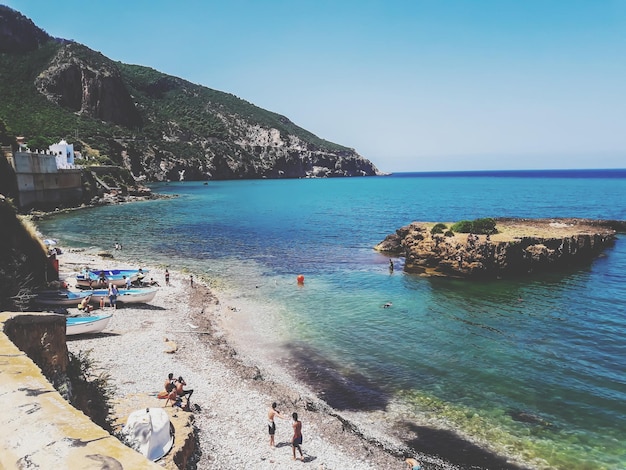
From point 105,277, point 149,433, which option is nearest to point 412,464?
point 149,433

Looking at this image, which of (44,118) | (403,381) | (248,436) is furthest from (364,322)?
(44,118)

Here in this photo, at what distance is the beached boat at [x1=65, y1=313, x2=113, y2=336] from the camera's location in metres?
21.2

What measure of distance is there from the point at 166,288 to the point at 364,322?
49.6 ft

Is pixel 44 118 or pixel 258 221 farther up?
pixel 44 118

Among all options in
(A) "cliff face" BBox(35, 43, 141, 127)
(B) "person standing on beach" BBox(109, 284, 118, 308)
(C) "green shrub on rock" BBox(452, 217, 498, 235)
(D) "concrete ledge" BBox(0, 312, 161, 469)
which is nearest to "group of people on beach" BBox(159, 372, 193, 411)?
(D) "concrete ledge" BBox(0, 312, 161, 469)

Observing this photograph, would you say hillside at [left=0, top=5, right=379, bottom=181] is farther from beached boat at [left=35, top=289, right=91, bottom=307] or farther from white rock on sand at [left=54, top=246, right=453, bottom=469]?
white rock on sand at [left=54, top=246, right=453, bottom=469]

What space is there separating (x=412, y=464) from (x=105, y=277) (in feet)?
81.7

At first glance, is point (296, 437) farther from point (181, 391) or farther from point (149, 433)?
point (181, 391)

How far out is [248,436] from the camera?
13.9m

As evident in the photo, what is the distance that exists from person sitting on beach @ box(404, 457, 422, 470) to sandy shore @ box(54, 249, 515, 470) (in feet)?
1.03

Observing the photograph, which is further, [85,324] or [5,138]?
[5,138]

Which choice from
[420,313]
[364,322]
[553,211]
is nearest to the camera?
[364,322]

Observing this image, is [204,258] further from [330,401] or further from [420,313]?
[330,401]

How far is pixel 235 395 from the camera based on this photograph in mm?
16562
